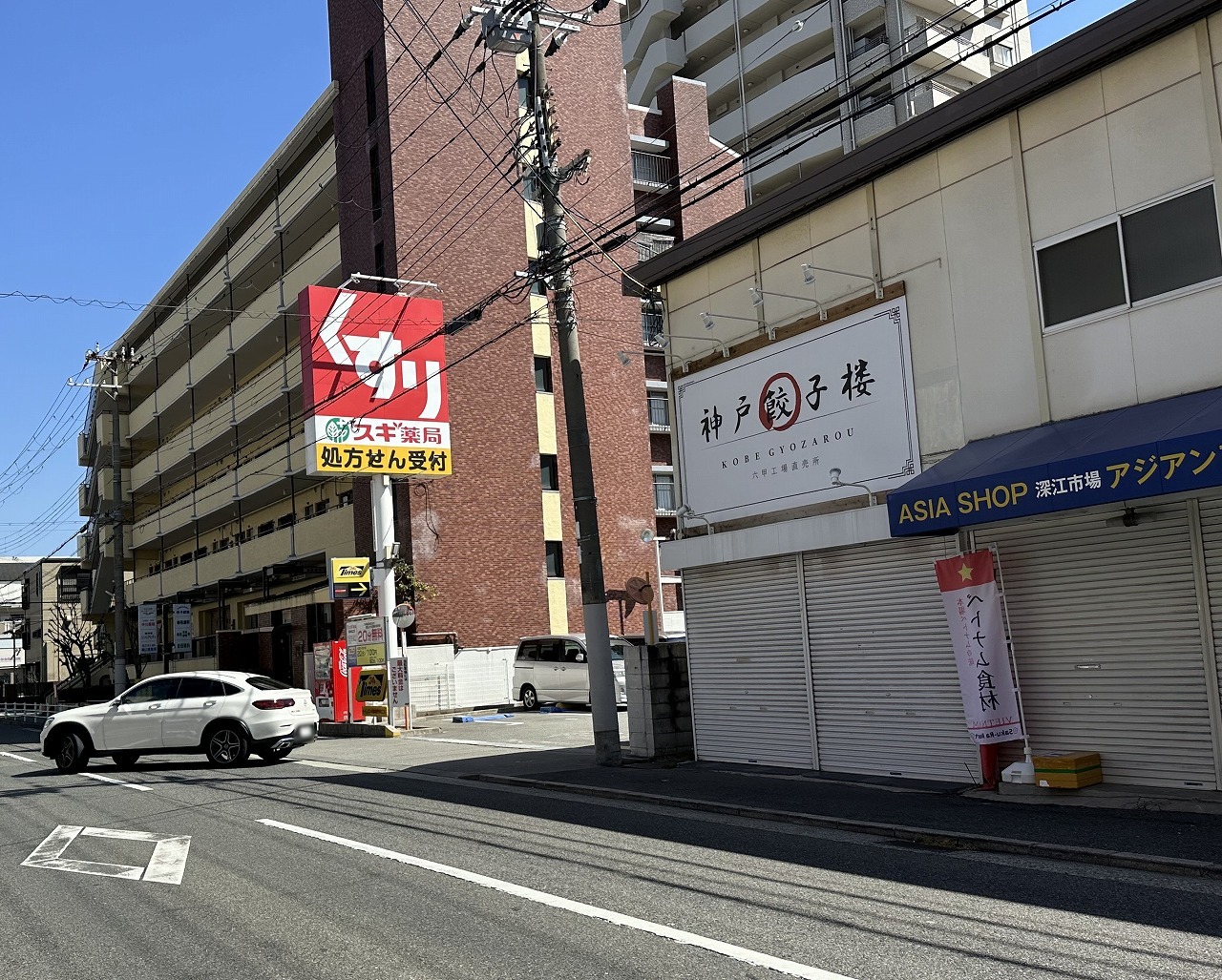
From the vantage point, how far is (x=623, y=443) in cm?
3859

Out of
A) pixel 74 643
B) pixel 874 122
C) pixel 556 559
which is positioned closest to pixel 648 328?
pixel 556 559

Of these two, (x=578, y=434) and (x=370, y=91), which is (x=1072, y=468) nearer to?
(x=578, y=434)

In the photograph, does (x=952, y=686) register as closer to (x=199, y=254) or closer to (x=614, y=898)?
(x=614, y=898)

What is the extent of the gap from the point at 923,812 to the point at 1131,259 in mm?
5799

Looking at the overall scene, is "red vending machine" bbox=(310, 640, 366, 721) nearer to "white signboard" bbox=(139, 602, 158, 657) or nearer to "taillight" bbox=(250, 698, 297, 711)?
"taillight" bbox=(250, 698, 297, 711)

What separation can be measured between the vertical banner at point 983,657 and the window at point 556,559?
24887 mm

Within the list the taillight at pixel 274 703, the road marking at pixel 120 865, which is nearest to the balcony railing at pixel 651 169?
the taillight at pixel 274 703

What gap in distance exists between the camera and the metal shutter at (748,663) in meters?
15.0

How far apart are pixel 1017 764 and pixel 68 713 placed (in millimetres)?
14991

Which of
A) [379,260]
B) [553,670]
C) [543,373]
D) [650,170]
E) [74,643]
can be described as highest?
[650,170]

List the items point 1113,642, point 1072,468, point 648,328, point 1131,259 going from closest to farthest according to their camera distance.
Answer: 1. point 1072,468
2. point 1131,259
3. point 1113,642
4. point 648,328

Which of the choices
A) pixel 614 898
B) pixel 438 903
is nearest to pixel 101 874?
pixel 438 903

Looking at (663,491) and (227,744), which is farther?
(663,491)

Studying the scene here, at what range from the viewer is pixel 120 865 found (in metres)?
9.50
